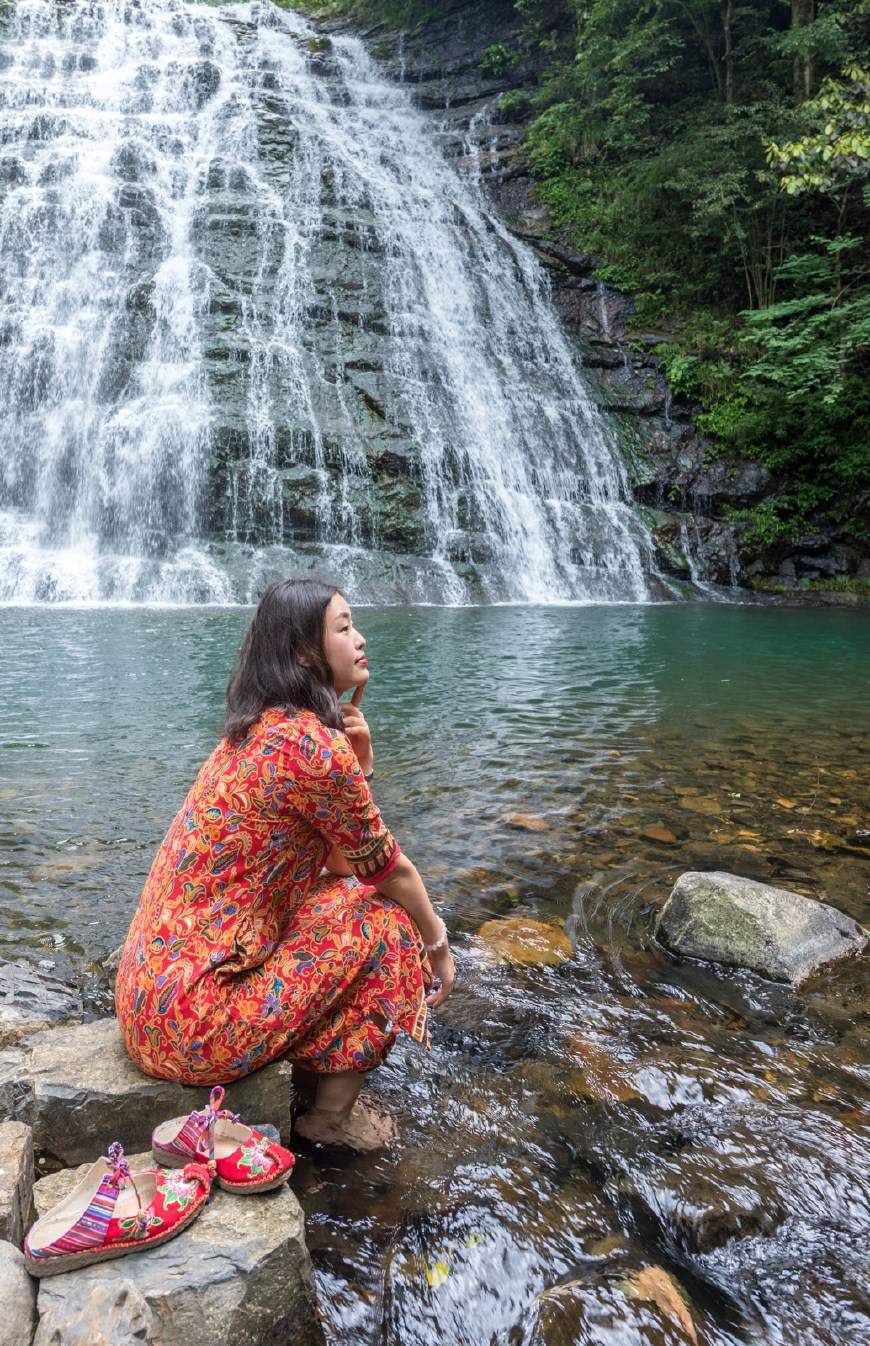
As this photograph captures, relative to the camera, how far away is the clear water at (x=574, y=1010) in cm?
166

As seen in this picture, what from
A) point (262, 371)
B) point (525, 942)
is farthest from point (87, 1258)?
point (262, 371)

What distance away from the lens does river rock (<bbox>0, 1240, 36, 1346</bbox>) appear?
1.23 metres

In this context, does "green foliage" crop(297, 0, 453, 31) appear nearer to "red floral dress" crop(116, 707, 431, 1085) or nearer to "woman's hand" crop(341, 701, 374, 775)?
"woman's hand" crop(341, 701, 374, 775)

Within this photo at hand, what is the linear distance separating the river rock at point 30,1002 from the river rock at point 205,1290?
853 mm

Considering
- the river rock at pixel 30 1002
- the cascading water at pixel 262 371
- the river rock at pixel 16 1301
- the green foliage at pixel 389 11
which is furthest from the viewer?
the green foliage at pixel 389 11

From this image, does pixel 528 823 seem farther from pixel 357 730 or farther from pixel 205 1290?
pixel 205 1290

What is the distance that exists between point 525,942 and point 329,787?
1.53 meters

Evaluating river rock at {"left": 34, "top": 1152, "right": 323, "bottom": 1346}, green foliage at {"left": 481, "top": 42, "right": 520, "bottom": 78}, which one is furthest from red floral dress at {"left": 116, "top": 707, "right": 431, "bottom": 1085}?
green foliage at {"left": 481, "top": 42, "right": 520, "bottom": 78}

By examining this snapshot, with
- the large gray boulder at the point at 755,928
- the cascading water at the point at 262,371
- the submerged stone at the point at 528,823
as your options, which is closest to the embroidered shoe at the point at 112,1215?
the large gray boulder at the point at 755,928

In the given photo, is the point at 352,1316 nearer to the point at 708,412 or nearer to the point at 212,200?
the point at 708,412

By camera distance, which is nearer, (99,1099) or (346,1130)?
(99,1099)

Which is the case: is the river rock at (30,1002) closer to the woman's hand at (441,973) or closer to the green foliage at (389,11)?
the woman's hand at (441,973)

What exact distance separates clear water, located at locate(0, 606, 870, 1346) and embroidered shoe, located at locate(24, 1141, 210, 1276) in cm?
38

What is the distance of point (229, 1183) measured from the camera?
1.55 meters
